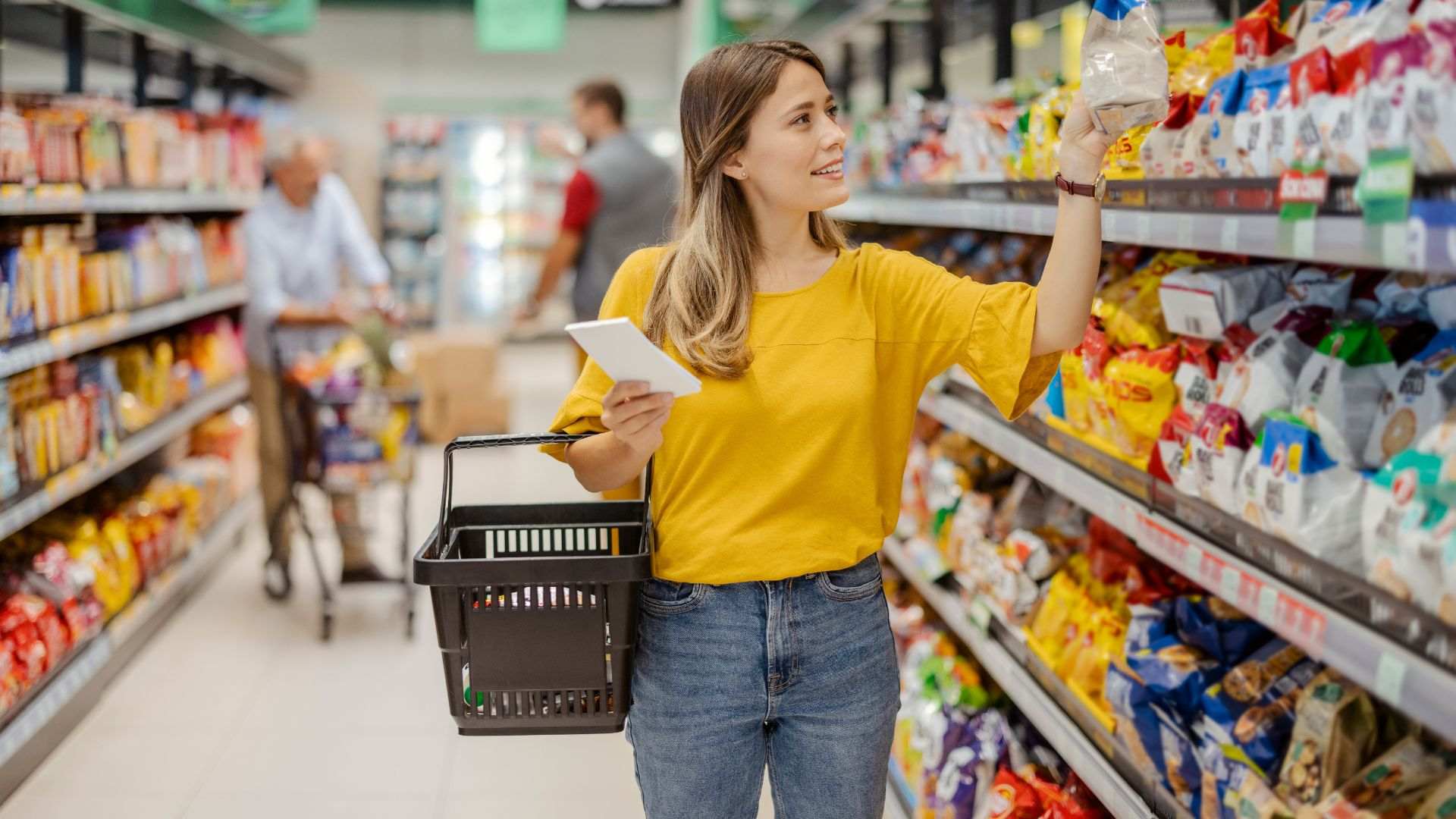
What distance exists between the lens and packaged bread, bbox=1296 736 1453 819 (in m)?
1.56

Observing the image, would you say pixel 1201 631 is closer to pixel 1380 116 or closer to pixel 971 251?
pixel 1380 116

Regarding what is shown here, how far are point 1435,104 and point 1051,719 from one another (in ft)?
4.70

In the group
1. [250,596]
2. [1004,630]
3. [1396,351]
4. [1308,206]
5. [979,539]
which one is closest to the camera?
[1308,206]

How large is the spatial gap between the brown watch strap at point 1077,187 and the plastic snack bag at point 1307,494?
0.38 meters

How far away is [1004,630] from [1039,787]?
0.36 metres

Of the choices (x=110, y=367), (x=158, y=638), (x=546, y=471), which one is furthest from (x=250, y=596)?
(x=546, y=471)

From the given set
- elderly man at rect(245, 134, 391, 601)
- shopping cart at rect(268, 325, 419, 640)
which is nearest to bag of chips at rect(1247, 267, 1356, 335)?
shopping cart at rect(268, 325, 419, 640)

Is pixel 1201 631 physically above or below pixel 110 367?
below

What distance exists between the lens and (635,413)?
164cm

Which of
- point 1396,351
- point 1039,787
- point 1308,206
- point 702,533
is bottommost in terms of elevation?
point 1039,787

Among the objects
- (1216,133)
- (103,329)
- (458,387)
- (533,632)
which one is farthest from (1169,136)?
(458,387)

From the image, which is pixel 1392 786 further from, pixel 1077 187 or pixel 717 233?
pixel 717 233

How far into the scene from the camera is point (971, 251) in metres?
3.66

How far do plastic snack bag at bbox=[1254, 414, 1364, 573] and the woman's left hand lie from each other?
1.33 feet
